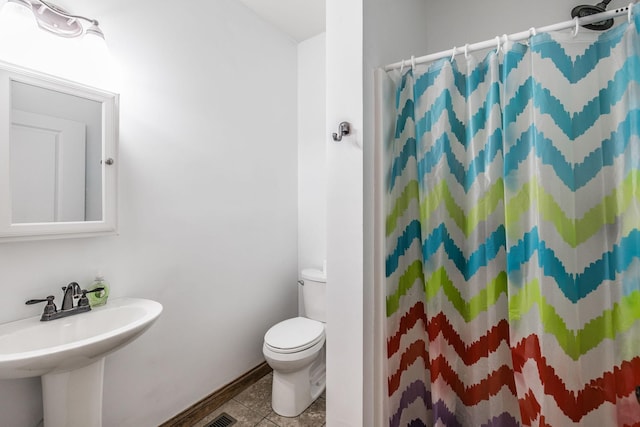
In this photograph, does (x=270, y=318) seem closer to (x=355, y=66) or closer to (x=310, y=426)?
(x=310, y=426)

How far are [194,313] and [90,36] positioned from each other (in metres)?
1.54

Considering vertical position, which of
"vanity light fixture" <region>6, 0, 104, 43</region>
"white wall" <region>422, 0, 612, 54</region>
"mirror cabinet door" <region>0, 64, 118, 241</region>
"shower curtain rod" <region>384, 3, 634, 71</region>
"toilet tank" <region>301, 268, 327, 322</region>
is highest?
"white wall" <region>422, 0, 612, 54</region>

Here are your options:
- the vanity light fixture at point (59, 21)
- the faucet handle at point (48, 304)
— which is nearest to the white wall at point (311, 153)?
the vanity light fixture at point (59, 21)

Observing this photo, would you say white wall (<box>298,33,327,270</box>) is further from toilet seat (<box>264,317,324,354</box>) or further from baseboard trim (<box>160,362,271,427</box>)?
baseboard trim (<box>160,362,271,427</box>)

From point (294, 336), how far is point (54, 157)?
1.56 meters

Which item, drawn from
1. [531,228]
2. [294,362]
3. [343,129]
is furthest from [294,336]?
[531,228]

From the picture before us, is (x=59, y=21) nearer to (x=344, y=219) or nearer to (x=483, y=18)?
(x=344, y=219)

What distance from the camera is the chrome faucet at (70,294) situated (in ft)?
4.00

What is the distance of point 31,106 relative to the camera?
1.18 meters

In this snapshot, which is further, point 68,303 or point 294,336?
point 294,336

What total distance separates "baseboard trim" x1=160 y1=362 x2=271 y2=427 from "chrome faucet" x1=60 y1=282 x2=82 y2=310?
91 centimetres

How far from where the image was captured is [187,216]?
5.74 ft

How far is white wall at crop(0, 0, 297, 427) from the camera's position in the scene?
136 cm

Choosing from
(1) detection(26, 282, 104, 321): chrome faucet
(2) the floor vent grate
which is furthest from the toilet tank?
(1) detection(26, 282, 104, 321): chrome faucet
